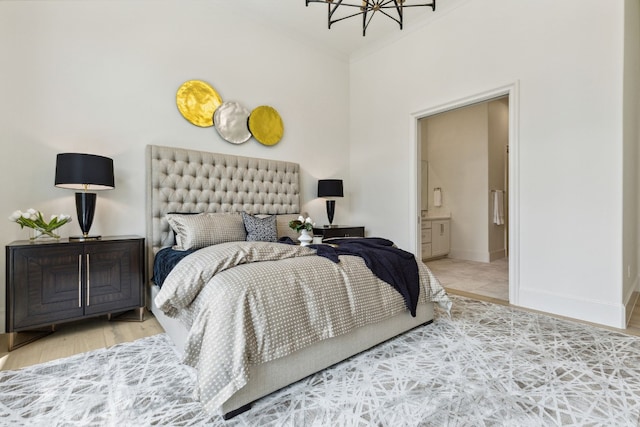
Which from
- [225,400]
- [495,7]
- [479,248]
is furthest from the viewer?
[479,248]

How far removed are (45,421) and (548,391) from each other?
252cm

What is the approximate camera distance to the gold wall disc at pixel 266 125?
154 inches

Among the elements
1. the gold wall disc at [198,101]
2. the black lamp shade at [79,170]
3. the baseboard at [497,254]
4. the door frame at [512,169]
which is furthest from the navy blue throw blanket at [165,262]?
the baseboard at [497,254]

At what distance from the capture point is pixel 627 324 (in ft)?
8.56

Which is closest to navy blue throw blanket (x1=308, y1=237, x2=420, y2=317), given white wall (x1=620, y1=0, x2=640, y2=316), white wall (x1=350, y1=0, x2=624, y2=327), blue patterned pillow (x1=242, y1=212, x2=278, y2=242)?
blue patterned pillow (x1=242, y1=212, x2=278, y2=242)

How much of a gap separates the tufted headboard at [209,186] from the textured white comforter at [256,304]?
62.4 inches

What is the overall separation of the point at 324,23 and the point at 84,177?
3301 millimetres

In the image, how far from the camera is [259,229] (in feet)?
10.4

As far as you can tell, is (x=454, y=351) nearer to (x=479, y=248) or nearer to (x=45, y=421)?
(x=45, y=421)

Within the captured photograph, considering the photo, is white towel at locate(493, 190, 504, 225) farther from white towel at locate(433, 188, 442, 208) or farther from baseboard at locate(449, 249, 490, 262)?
white towel at locate(433, 188, 442, 208)

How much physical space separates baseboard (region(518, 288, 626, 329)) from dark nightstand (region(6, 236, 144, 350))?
12.2 feet

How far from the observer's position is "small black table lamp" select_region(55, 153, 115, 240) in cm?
246

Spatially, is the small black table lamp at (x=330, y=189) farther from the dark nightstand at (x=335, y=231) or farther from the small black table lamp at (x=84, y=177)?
the small black table lamp at (x=84, y=177)

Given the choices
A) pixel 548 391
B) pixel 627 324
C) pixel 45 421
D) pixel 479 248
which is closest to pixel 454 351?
pixel 548 391
